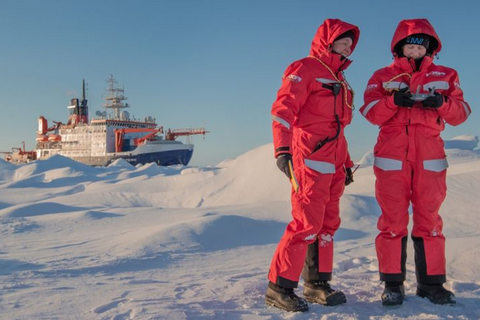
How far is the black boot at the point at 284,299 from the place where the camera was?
2150 millimetres

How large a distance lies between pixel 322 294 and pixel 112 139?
40.4 metres

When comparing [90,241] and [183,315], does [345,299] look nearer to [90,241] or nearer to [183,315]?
[183,315]

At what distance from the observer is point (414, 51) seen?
2455mm

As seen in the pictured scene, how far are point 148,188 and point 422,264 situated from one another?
8955 millimetres

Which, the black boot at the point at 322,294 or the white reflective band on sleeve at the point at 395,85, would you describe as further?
the white reflective band on sleeve at the point at 395,85

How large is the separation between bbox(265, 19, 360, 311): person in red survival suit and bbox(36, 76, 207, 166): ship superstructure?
3635 centimetres

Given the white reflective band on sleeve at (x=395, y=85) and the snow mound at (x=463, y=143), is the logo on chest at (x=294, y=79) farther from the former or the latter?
the snow mound at (x=463, y=143)

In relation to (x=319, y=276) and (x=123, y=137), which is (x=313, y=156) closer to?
(x=319, y=276)

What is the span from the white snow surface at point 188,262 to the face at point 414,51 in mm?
1369

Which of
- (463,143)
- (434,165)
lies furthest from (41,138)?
(434,165)

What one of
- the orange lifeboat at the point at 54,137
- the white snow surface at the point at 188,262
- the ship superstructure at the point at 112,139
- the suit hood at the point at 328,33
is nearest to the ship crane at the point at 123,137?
the ship superstructure at the point at 112,139

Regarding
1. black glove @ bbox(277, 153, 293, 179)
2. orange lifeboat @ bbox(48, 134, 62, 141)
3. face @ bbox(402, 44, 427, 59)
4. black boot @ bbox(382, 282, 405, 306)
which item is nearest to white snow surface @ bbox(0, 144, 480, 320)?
black boot @ bbox(382, 282, 405, 306)

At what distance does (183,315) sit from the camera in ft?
6.26

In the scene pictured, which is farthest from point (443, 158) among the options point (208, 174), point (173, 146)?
point (173, 146)
